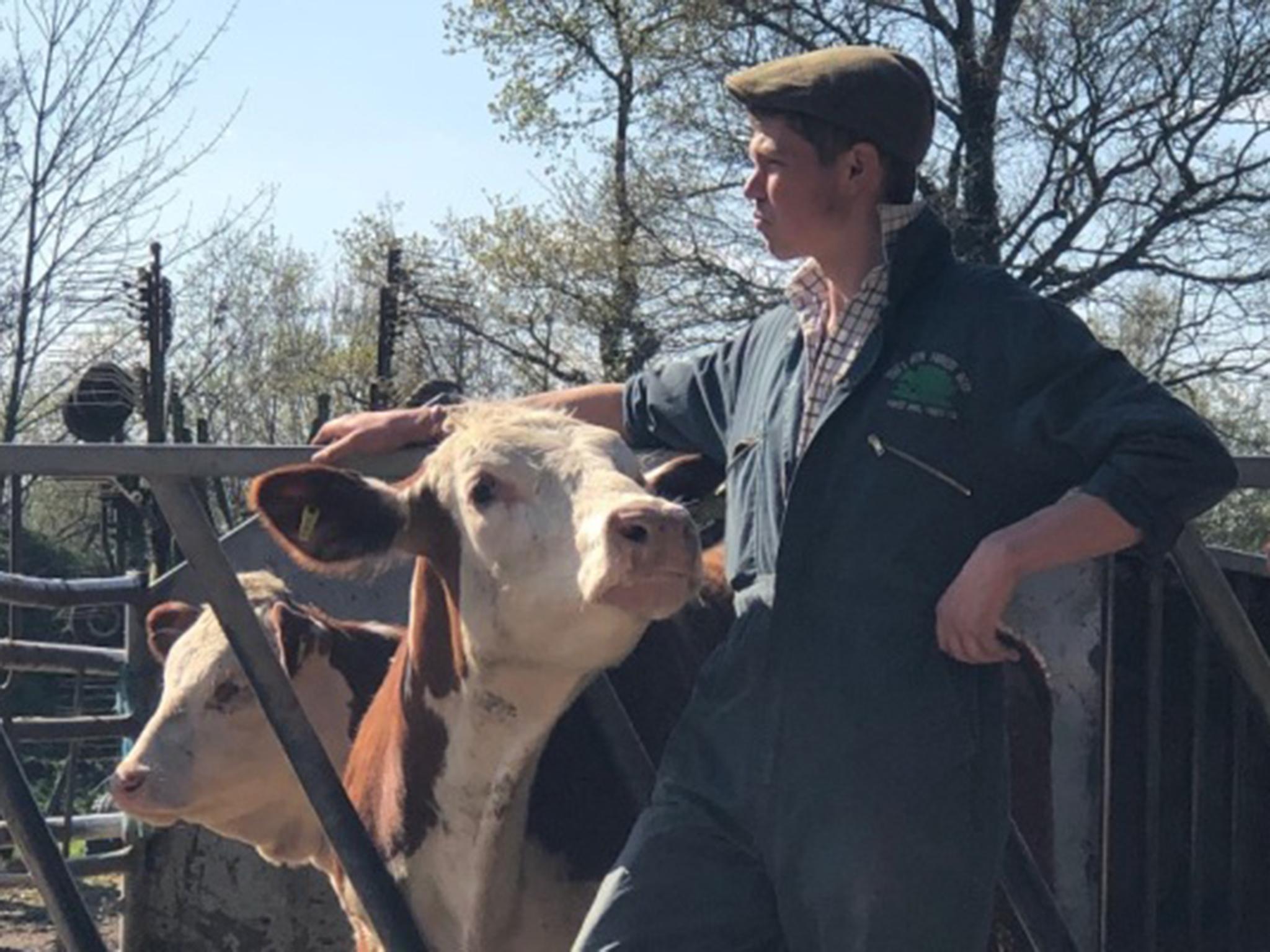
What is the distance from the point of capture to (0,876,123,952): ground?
9953 millimetres

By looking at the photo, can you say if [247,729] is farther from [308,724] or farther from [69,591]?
[308,724]

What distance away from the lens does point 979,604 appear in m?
2.91

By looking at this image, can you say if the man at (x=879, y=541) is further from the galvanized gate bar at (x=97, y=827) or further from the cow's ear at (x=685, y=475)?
the galvanized gate bar at (x=97, y=827)

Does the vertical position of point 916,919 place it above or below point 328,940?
above

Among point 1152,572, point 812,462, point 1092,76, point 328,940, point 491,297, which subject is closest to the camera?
point 812,462

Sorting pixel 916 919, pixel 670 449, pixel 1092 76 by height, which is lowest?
pixel 916 919

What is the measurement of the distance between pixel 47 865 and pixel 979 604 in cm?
195

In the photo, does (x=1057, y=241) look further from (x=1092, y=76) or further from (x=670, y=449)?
(x=670, y=449)

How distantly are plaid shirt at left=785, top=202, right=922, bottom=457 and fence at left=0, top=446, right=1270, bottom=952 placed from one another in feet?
2.45

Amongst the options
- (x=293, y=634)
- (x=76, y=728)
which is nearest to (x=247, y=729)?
(x=293, y=634)

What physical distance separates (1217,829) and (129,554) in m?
16.9

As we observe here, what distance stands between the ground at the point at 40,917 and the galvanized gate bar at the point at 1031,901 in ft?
20.4

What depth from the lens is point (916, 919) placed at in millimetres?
3035

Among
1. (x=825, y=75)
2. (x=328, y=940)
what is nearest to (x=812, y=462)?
(x=825, y=75)
